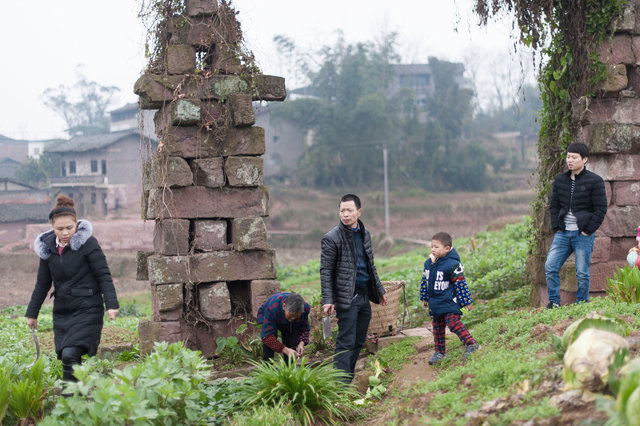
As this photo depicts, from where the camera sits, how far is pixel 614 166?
771 centimetres

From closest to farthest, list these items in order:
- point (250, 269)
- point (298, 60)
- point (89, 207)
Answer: point (250, 269), point (89, 207), point (298, 60)

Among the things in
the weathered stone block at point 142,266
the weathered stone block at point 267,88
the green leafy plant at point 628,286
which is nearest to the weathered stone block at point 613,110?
the green leafy plant at point 628,286

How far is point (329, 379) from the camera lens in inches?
210

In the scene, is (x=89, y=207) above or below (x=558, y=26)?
below

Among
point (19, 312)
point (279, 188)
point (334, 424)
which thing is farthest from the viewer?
point (279, 188)

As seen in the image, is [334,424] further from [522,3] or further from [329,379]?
[522,3]

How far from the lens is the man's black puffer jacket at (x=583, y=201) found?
21.1 ft

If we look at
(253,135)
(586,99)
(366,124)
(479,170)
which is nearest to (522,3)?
(586,99)

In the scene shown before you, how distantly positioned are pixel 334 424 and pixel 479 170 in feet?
153

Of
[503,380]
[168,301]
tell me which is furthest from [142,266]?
[503,380]

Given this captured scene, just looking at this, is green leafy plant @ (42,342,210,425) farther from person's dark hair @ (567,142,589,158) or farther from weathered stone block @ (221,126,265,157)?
person's dark hair @ (567,142,589,158)

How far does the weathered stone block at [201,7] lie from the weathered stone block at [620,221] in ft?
18.0

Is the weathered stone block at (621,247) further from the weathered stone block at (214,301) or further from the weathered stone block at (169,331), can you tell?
the weathered stone block at (169,331)

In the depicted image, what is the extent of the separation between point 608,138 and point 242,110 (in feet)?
14.7
